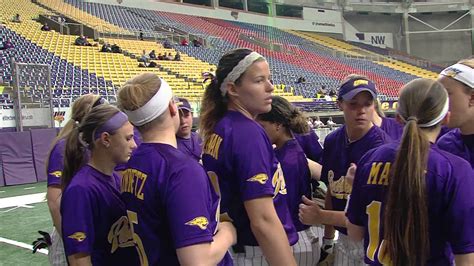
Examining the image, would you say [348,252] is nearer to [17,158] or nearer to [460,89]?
[460,89]

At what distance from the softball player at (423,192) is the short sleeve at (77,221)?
1.26 m

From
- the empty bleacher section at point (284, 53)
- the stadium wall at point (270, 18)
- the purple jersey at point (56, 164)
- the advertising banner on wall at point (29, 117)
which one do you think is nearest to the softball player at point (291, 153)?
the purple jersey at point (56, 164)

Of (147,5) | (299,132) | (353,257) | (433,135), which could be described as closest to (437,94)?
(433,135)

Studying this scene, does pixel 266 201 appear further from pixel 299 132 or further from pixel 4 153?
pixel 4 153

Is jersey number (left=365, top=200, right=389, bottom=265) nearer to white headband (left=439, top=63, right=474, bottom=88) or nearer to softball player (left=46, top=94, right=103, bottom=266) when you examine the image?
white headband (left=439, top=63, right=474, bottom=88)

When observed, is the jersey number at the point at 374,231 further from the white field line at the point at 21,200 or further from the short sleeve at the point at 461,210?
the white field line at the point at 21,200

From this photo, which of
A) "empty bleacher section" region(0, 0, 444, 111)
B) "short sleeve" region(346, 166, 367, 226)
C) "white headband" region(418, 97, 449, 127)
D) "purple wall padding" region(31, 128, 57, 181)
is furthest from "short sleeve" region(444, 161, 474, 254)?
"empty bleacher section" region(0, 0, 444, 111)

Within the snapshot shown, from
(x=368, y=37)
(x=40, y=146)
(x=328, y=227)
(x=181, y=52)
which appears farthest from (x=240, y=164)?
(x=368, y=37)

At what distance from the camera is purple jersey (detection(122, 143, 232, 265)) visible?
1.70 m

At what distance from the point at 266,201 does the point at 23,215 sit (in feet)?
25.4

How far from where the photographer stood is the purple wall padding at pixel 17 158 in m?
12.9

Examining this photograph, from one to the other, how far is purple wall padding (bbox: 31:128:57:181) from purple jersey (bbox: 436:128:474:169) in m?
12.3

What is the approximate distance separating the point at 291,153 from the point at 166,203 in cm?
152

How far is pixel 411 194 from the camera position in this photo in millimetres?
1812
